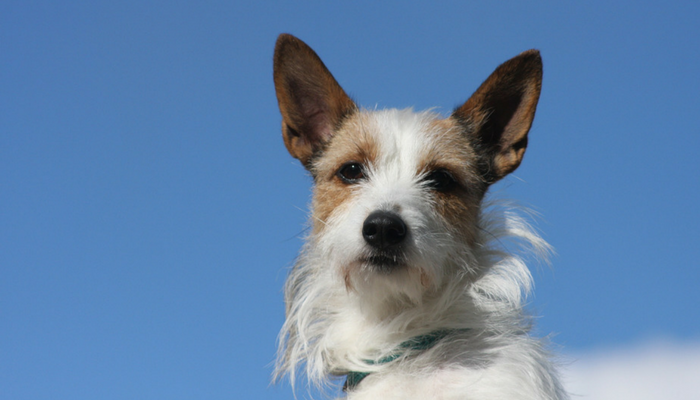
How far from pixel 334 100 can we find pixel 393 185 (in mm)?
1034

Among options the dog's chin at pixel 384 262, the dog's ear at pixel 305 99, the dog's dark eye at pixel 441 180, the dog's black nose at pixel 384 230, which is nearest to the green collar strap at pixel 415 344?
the dog's chin at pixel 384 262

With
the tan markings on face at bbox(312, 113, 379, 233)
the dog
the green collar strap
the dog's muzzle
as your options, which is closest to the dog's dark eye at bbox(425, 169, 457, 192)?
the dog

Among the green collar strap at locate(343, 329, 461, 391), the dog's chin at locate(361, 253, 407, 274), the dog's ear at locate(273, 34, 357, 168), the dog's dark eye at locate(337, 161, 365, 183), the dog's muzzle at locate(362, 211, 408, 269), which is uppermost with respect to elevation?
the dog's ear at locate(273, 34, 357, 168)

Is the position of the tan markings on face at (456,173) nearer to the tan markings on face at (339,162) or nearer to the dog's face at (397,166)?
the dog's face at (397,166)

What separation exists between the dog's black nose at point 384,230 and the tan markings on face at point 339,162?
0.48 m

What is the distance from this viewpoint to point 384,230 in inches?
143

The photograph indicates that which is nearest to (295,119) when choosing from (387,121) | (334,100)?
(334,100)

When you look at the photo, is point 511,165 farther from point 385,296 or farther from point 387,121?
point 385,296

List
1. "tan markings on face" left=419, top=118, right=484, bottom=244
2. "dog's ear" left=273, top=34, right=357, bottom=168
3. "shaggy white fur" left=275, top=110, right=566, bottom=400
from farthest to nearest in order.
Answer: "dog's ear" left=273, top=34, right=357, bottom=168
"tan markings on face" left=419, top=118, right=484, bottom=244
"shaggy white fur" left=275, top=110, right=566, bottom=400

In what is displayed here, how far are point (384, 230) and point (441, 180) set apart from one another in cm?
79

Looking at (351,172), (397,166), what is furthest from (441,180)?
(351,172)

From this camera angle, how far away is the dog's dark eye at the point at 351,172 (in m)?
4.25

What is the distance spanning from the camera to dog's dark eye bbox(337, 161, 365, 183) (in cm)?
425

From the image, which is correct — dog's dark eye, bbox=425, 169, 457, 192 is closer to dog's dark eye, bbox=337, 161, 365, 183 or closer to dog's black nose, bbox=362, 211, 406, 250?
dog's dark eye, bbox=337, 161, 365, 183
